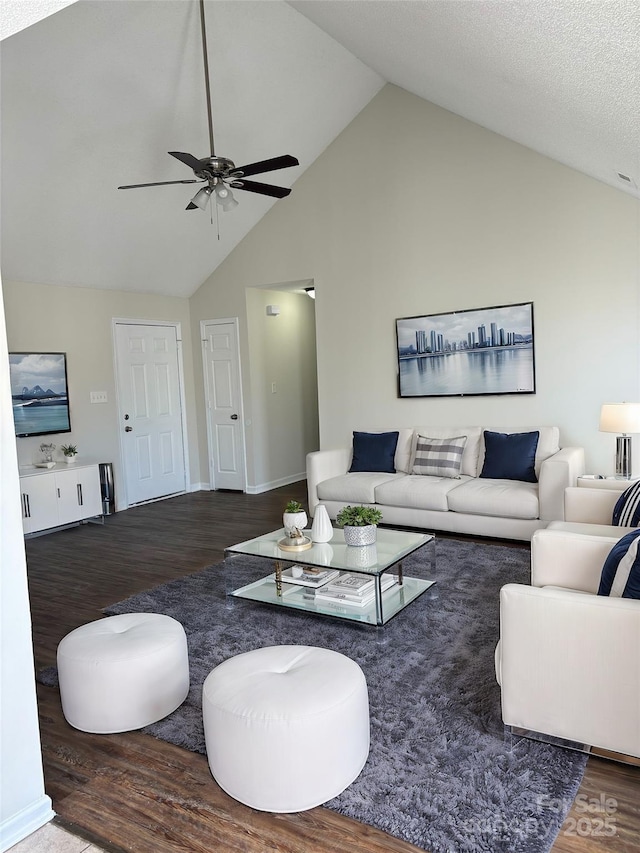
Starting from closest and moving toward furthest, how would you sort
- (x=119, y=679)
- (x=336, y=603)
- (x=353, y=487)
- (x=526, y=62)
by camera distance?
(x=119, y=679) → (x=526, y=62) → (x=336, y=603) → (x=353, y=487)

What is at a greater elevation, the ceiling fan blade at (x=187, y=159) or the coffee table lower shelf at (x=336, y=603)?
the ceiling fan blade at (x=187, y=159)

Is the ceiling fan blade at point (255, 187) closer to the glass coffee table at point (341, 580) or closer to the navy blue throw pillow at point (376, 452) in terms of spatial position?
the navy blue throw pillow at point (376, 452)

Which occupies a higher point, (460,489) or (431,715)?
(460,489)

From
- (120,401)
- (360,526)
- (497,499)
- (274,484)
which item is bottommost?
(274,484)

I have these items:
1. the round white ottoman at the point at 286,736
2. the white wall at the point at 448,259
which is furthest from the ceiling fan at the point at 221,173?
the round white ottoman at the point at 286,736

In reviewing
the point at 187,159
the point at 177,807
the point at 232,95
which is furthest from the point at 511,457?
the point at 232,95

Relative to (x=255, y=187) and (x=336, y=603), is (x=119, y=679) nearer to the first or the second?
(x=336, y=603)

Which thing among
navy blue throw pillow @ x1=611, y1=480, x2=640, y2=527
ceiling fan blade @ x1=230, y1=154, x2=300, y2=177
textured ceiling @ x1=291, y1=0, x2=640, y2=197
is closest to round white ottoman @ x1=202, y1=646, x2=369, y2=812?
navy blue throw pillow @ x1=611, y1=480, x2=640, y2=527

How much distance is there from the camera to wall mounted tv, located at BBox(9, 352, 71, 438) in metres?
5.86

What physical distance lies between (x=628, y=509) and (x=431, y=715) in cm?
143

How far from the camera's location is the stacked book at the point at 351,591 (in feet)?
10.7

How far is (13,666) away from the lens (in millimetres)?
1835

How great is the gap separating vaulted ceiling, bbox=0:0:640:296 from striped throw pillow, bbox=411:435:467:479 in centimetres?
241

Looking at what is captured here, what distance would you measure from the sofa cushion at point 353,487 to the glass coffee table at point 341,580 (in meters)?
1.42
